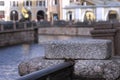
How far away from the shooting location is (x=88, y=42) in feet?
18.0

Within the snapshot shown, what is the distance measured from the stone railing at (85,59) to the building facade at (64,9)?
7826 cm

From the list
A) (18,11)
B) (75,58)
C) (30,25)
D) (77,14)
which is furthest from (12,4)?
(75,58)

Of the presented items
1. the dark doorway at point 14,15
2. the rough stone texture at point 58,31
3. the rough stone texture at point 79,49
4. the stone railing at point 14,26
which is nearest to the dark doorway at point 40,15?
the dark doorway at point 14,15

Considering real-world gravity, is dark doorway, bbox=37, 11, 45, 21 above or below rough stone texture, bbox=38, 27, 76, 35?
above

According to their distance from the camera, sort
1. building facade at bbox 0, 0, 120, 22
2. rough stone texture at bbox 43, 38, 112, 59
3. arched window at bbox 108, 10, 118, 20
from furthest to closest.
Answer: arched window at bbox 108, 10, 118, 20, building facade at bbox 0, 0, 120, 22, rough stone texture at bbox 43, 38, 112, 59

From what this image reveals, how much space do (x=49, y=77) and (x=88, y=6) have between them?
270 feet

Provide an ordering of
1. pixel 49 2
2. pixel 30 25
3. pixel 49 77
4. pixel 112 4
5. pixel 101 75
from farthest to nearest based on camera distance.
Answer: pixel 49 2 → pixel 112 4 → pixel 30 25 → pixel 101 75 → pixel 49 77

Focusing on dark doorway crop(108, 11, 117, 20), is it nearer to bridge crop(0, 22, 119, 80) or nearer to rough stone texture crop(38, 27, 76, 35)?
bridge crop(0, 22, 119, 80)

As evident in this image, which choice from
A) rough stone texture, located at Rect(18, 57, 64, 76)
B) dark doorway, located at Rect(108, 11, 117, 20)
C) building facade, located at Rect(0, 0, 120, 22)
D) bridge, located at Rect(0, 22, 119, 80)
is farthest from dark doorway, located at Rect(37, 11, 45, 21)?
rough stone texture, located at Rect(18, 57, 64, 76)

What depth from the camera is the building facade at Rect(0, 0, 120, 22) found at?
85188 millimetres

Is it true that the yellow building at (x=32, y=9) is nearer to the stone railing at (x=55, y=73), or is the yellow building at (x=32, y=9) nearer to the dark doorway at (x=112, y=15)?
the dark doorway at (x=112, y=15)

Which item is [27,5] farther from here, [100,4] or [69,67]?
[69,67]

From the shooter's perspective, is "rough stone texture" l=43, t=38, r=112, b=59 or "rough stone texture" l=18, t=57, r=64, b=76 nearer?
"rough stone texture" l=43, t=38, r=112, b=59

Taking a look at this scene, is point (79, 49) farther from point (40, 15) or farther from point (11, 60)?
point (40, 15)
